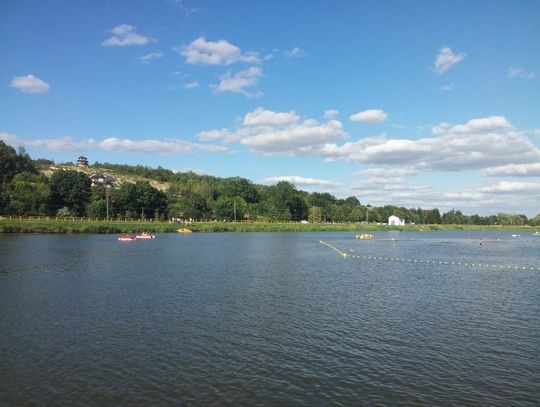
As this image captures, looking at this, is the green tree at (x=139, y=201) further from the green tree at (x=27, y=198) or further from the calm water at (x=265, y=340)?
the calm water at (x=265, y=340)

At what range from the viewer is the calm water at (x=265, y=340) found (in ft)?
51.5

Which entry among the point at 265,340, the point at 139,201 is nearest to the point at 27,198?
the point at 139,201

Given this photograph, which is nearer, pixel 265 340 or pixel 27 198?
pixel 265 340

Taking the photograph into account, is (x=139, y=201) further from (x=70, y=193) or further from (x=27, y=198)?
(x=27, y=198)

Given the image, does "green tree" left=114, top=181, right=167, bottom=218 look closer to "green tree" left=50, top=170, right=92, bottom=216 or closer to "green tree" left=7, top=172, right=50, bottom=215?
"green tree" left=50, top=170, right=92, bottom=216

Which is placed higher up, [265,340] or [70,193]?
[70,193]

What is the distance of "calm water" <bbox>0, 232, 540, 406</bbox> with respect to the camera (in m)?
15.7

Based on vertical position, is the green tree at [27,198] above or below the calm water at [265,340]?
above

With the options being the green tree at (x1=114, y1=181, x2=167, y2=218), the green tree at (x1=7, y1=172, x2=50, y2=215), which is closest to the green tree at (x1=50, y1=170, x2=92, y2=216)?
the green tree at (x1=7, y1=172, x2=50, y2=215)

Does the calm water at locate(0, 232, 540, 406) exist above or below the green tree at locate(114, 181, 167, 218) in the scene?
below

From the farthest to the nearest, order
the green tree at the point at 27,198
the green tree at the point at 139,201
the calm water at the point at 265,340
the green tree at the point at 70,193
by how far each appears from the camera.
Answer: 1. the green tree at the point at 139,201
2. the green tree at the point at 70,193
3. the green tree at the point at 27,198
4. the calm water at the point at 265,340

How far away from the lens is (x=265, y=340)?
2167cm

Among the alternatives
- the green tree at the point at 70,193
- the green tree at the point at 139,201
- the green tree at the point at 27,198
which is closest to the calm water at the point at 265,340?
the green tree at the point at 27,198

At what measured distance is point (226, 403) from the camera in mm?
14641
